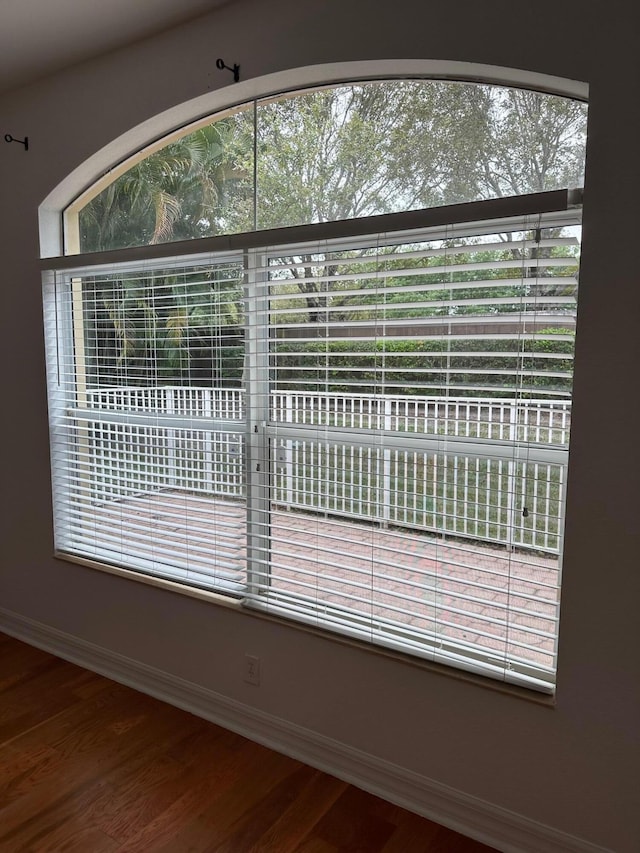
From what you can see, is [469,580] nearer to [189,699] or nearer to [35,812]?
[189,699]

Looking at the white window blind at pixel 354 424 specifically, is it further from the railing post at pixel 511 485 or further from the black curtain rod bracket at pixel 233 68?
the black curtain rod bracket at pixel 233 68

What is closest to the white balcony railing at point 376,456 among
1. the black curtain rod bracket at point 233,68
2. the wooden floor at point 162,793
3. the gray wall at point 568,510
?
the gray wall at point 568,510

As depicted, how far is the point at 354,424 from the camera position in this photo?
211cm

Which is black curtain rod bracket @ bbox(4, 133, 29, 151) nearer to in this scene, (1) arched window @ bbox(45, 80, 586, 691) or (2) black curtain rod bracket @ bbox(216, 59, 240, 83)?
(1) arched window @ bbox(45, 80, 586, 691)

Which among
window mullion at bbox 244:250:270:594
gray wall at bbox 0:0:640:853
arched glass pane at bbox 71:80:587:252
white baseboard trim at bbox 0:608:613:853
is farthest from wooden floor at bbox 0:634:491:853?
arched glass pane at bbox 71:80:587:252

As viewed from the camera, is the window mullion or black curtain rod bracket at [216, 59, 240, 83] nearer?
black curtain rod bracket at [216, 59, 240, 83]

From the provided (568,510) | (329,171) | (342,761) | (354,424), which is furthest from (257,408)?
(342,761)

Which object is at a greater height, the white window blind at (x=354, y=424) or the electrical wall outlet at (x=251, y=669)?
the white window blind at (x=354, y=424)

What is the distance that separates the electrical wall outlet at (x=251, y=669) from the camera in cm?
236

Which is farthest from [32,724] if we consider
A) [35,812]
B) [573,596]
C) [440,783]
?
[573,596]

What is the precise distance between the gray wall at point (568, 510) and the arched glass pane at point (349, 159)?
0.56ft

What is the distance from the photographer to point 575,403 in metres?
1.66

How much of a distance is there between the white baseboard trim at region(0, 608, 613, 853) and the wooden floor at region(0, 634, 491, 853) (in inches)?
1.6

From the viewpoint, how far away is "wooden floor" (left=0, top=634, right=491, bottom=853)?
74.3 inches
